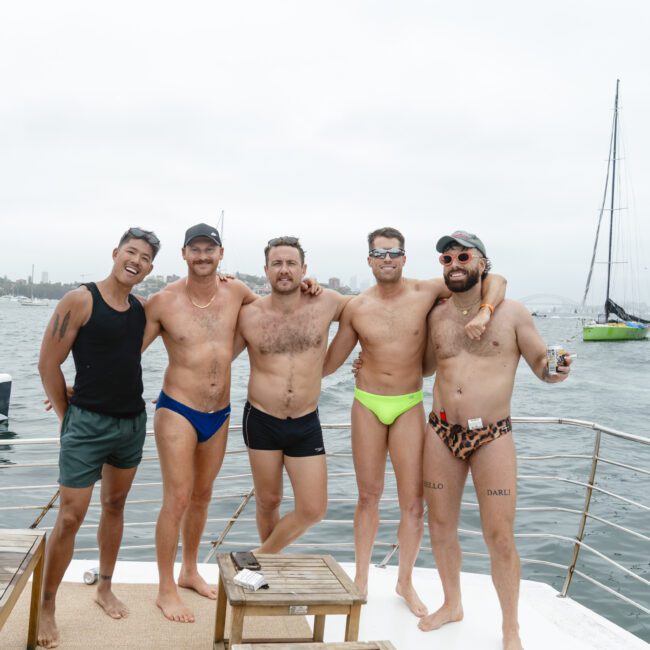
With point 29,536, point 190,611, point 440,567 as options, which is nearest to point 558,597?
point 440,567

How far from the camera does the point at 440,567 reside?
3.93 m

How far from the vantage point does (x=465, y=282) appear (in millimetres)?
3779

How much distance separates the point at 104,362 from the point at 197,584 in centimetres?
160

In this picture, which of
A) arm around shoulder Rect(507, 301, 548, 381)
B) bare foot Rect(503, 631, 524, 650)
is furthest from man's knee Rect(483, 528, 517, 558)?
arm around shoulder Rect(507, 301, 548, 381)

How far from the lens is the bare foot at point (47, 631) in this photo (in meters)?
3.46

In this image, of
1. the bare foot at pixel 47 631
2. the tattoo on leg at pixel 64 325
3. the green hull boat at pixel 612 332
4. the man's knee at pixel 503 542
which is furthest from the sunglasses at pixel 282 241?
the green hull boat at pixel 612 332

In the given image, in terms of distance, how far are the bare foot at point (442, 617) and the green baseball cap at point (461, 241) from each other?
81.7 inches

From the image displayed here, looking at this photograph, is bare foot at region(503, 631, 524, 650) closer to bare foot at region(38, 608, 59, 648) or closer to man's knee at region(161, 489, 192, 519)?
man's knee at region(161, 489, 192, 519)

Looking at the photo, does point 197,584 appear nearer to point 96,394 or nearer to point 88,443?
point 88,443

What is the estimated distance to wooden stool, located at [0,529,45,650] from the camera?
2709mm

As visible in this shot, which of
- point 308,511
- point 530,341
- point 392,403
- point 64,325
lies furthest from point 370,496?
point 64,325

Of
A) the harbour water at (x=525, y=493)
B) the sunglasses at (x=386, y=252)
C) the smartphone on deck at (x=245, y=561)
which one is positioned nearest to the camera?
the smartphone on deck at (x=245, y=561)

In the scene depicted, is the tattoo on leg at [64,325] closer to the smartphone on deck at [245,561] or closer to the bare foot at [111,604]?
the smartphone on deck at [245,561]

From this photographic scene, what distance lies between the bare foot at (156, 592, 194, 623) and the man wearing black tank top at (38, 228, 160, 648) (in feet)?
1.84
